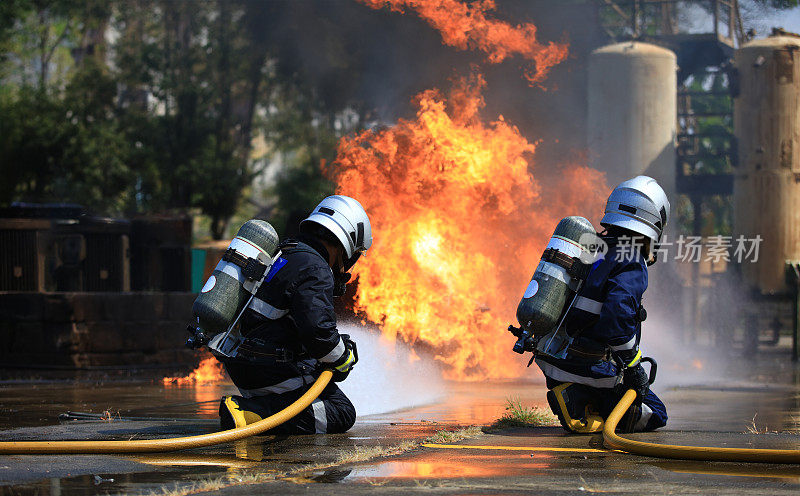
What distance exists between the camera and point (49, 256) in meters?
17.1

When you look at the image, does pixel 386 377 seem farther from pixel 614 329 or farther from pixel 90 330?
pixel 90 330

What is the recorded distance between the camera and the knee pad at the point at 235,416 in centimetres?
663

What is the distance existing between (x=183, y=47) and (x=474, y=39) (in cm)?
1838

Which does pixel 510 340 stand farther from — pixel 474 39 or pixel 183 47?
pixel 183 47

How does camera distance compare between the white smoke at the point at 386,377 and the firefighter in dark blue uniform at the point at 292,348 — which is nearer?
the firefighter in dark blue uniform at the point at 292,348

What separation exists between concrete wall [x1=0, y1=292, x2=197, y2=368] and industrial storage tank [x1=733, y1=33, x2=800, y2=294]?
1246 cm

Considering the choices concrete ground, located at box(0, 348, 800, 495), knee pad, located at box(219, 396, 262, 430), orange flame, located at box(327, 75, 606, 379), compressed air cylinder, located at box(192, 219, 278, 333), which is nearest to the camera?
concrete ground, located at box(0, 348, 800, 495)

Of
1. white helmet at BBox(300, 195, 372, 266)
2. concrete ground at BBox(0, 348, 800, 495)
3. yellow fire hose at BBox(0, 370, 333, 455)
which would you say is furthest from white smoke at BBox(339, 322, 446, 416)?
yellow fire hose at BBox(0, 370, 333, 455)

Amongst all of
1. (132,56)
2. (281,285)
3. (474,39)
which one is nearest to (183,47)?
(132,56)

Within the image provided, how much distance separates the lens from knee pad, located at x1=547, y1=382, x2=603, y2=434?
6871 mm

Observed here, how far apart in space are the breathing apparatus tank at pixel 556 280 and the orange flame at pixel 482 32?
12.3m

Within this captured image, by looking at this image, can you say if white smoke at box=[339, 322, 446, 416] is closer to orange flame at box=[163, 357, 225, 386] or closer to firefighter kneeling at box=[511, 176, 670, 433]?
orange flame at box=[163, 357, 225, 386]

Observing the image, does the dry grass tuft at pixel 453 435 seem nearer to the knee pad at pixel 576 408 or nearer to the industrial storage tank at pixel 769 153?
the knee pad at pixel 576 408

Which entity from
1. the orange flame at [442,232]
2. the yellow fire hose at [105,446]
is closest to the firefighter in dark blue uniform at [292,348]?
the yellow fire hose at [105,446]
